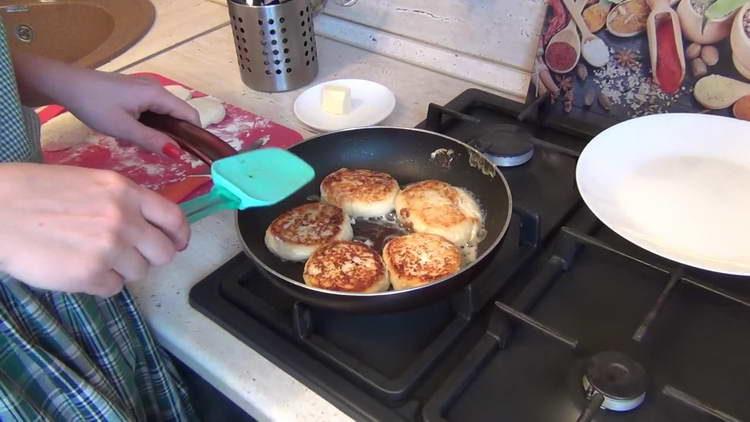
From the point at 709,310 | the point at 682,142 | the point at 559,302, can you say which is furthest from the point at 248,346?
the point at 682,142

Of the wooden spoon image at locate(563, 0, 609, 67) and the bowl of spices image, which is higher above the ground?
the bowl of spices image

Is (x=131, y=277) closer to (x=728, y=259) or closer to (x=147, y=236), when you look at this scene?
(x=147, y=236)

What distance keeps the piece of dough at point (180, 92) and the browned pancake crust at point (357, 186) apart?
1.13 feet

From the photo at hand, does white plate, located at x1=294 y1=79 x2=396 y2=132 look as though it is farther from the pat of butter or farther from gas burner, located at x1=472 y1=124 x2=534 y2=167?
A: gas burner, located at x1=472 y1=124 x2=534 y2=167

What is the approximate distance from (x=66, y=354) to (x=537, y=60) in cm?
71

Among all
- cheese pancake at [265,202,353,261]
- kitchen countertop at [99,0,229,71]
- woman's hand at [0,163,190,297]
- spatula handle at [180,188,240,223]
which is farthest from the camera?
kitchen countertop at [99,0,229,71]

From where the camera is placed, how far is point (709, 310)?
63cm

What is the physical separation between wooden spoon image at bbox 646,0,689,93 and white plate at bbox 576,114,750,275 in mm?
62

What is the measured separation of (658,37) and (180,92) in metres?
0.71

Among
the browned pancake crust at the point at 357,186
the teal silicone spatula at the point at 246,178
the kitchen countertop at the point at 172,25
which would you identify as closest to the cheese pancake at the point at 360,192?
the browned pancake crust at the point at 357,186

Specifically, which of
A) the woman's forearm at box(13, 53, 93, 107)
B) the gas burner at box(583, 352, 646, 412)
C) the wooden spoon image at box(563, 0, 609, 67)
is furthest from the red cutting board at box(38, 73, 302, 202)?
the gas burner at box(583, 352, 646, 412)

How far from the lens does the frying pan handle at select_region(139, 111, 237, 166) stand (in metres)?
0.70

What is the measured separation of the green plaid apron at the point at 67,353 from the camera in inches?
21.8

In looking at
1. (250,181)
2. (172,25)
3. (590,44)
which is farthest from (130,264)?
(172,25)
